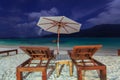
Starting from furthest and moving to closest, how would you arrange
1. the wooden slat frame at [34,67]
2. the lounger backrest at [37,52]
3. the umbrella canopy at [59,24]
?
1. the umbrella canopy at [59,24]
2. the lounger backrest at [37,52]
3. the wooden slat frame at [34,67]

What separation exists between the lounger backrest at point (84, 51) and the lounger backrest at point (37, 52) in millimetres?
490

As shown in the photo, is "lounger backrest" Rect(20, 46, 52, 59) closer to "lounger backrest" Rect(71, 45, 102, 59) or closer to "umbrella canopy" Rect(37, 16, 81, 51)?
"lounger backrest" Rect(71, 45, 102, 59)

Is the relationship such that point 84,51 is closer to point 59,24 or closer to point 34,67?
point 34,67

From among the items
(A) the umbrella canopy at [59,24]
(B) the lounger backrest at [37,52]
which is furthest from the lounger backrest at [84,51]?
(A) the umbrella canopy at [59,24]

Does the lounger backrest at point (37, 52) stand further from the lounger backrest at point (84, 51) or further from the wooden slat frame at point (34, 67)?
the lounger backrest at point (84, 51)

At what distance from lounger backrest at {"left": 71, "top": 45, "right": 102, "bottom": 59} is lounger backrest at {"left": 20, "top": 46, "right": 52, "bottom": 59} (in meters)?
0.49

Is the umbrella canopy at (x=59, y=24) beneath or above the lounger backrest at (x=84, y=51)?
above

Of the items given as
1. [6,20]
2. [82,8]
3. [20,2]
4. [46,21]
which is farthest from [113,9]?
[46,21]

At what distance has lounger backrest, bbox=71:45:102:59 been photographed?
344 cm

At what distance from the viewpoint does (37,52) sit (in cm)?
361

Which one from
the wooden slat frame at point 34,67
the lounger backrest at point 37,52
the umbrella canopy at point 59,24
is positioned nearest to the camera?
the wooden slat frame at point 34,67

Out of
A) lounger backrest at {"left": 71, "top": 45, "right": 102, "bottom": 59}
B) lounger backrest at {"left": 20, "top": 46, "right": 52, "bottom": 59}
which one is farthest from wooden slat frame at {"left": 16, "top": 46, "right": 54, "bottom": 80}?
lounger backrest at {"left": 71, "top": 45, "right": 102, "bottom": 59}

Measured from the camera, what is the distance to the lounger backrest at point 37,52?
3363 millimetres

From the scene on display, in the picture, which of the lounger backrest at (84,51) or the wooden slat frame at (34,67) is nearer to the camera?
the wooden slat frame at (34,67)
